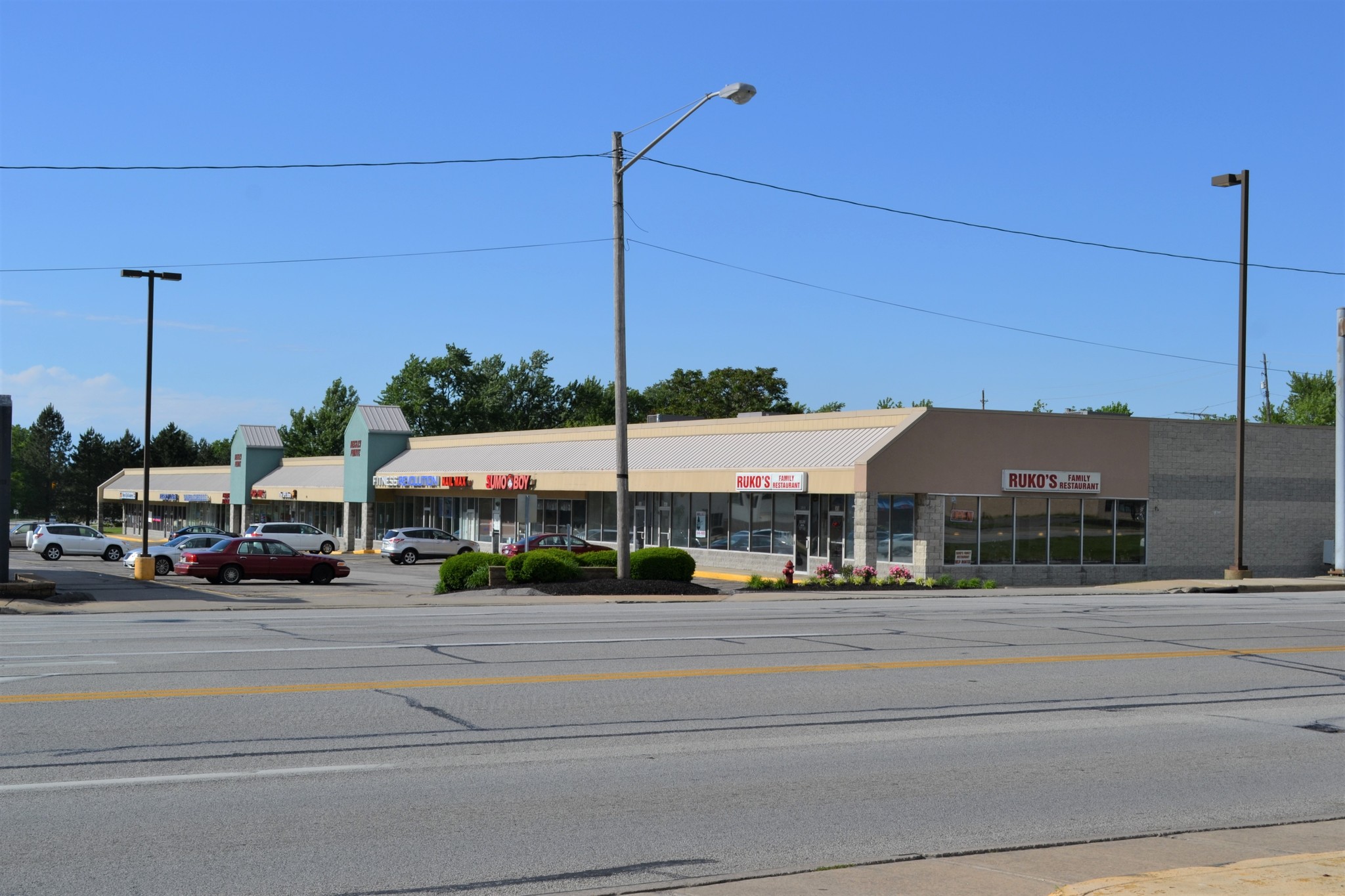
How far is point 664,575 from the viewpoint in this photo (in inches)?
1193

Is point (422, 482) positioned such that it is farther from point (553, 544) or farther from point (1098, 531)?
point (1098, 531)

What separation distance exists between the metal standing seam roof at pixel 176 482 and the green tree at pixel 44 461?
4827cm

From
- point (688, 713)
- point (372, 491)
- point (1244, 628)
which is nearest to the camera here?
point (688, 713)

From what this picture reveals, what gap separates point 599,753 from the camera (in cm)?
929

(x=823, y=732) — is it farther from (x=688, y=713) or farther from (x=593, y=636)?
(x=593, y=636)

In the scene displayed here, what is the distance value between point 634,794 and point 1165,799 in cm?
378

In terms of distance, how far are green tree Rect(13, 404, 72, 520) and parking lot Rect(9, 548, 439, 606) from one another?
343 feet

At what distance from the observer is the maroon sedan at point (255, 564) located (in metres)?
34.1

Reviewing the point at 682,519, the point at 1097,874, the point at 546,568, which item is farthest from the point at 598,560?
the point at 1097,874

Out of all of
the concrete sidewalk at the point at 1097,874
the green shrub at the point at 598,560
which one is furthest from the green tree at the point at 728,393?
the concrete sidewalk at the point at 1097,874

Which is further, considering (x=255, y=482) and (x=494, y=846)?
(x=255, y=482)

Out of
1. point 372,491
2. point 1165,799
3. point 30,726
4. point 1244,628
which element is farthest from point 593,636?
point 372,491

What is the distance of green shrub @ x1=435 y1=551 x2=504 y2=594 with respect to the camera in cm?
2956

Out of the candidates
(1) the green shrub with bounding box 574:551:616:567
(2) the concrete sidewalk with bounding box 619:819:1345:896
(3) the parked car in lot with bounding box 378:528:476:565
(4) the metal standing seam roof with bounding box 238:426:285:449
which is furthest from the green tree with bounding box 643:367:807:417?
(2) the concrete sidewalk with bounding box 619:819:1345:896
